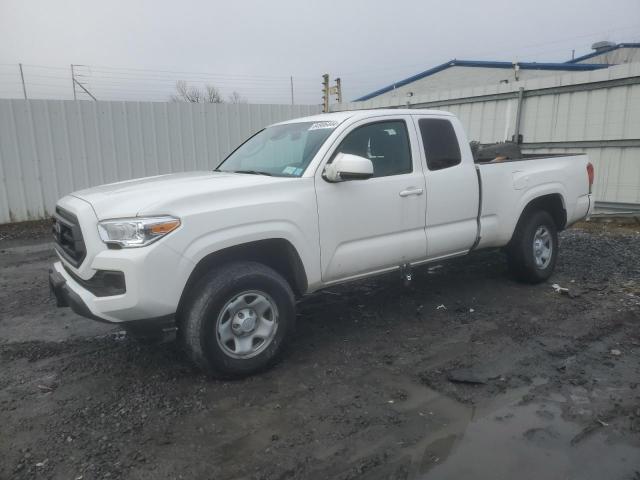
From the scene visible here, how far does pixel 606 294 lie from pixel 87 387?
513 centimetres

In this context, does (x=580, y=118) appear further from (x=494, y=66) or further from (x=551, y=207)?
(x=494, y=66)

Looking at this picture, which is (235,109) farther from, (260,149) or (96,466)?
(96,466)

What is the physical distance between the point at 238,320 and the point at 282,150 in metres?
1.63

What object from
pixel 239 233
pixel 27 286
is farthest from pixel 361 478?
pixel 27 286

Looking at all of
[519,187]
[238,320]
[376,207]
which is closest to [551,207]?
[519,187]

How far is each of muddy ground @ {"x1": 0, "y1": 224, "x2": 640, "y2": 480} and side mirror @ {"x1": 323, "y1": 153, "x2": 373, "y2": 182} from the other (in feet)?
4.67

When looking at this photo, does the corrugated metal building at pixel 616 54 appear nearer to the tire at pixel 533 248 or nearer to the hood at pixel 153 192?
the tire at pixel 533 248

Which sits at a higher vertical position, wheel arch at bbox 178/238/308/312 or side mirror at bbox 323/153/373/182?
side mirror at bbox 323/153/373/182

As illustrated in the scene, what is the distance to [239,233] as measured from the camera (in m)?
3.45

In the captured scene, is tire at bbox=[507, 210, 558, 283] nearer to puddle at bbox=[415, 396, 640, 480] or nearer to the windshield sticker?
the windshield sticker

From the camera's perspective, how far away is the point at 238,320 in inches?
139

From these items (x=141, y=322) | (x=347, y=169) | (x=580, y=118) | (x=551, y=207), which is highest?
(x=580, y=118)

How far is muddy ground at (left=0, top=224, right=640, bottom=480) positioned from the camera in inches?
105

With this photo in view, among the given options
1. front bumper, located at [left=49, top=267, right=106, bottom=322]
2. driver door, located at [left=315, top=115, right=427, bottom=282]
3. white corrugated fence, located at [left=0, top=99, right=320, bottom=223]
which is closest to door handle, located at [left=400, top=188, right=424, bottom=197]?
driver door, located at [left=315, top=115, right=427, bottom=282]
